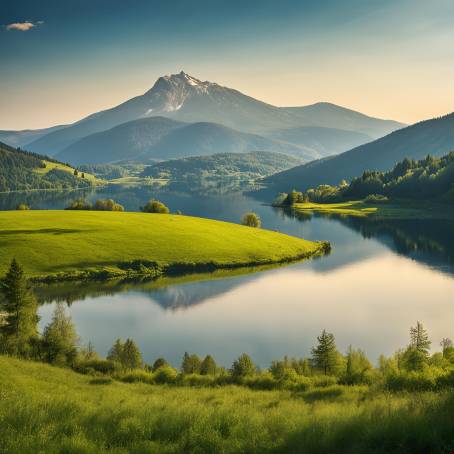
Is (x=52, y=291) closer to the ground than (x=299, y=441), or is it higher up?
closer to the ground

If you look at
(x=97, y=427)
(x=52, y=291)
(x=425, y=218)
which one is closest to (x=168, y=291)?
(x=52, y=291)

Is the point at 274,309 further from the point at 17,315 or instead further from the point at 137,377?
the point at 17,315

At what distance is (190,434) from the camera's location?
15.2 metres

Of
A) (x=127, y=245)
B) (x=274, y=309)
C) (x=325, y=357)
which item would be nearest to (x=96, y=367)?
(x=325, y=357)

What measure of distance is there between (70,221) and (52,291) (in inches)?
1847

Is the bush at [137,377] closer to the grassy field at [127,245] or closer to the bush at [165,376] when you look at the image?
the bush at [165,376]

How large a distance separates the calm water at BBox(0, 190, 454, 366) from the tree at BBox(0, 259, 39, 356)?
11042 millimetres

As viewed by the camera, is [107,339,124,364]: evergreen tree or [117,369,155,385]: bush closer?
[117,369,155,385]: bush

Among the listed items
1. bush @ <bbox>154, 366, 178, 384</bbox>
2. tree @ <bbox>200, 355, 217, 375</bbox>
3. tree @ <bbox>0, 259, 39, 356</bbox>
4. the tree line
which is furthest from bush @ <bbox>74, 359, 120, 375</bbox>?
tree @ <bbox>200, 355, 217, 375</bbox>

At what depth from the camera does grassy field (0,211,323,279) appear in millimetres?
86312

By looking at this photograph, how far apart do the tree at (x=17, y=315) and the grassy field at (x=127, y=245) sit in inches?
1432

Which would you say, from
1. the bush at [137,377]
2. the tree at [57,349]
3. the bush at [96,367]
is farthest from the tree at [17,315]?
the bush at [137,377]

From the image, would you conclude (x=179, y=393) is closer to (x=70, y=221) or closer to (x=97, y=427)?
(x=97, y=427)

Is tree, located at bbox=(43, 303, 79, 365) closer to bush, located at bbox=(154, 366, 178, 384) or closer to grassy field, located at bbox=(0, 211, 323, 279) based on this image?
bush, located at bbox=(154, 366, 178, 384)
